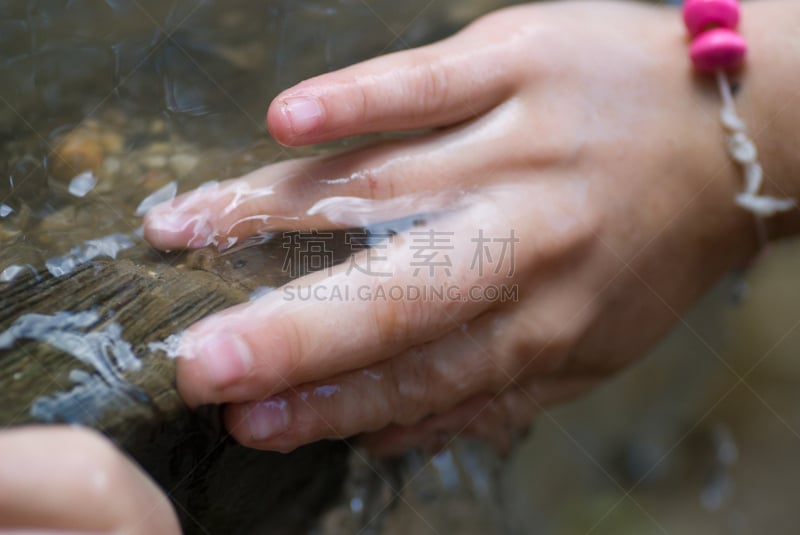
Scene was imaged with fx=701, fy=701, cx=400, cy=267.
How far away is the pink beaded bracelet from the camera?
4.22 ft

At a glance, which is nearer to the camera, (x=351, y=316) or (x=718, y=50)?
(x=351, y=316)

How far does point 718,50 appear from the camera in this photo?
4.20 ft

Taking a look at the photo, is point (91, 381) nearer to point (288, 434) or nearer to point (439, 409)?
point (288, 434)

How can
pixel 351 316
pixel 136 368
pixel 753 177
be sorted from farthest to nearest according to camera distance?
pixel 753 177, pixel 351 316, pixel 136 368

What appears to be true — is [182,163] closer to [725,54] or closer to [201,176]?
[201,176]

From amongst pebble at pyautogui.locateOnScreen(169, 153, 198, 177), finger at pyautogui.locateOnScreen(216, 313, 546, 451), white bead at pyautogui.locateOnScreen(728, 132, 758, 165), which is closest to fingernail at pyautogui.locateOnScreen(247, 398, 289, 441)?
finger at pyautogui.locateOnScreen(216, 313, 546, 451)

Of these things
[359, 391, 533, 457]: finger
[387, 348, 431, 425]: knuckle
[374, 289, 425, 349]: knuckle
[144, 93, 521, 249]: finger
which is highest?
[144, 93, 521, 249]: finger

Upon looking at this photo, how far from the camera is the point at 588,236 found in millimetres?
1260

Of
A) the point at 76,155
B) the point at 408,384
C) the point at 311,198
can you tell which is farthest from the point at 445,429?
the point at 76,155

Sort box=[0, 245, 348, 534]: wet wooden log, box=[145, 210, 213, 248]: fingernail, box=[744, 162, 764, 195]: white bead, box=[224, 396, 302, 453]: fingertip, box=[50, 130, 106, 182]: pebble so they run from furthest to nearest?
1. box=[744, 162, 764, 195]: white bead
2. box=[50, 130, 106, 182]: pebble
3. box=[145, 210, 213, 248]: fingernail
4. box=[224, 396, 302, 453]: fingertip
5. box=[0, 245, 348, 534]: wet wooden log

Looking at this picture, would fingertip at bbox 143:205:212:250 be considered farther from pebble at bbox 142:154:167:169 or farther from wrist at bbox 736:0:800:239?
wrist at bbox 736:0:800:239

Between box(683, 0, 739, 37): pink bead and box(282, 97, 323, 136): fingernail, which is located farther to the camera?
box(683, 0, 739, 37): pink bead

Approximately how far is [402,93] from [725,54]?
627mm

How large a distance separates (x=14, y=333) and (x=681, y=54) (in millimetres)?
1222
